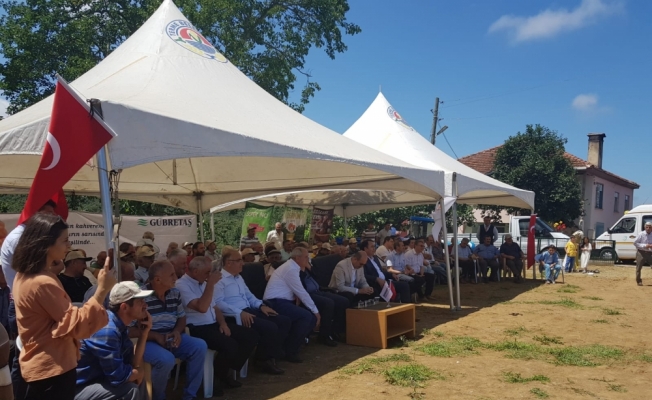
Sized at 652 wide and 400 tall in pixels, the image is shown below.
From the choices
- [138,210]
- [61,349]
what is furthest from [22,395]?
[138,210]

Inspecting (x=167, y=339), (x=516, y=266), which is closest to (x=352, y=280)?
(x=167, y=339)

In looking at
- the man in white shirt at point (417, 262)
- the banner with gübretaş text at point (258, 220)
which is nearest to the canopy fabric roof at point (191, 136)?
the man in white shirt at point (417, 262)

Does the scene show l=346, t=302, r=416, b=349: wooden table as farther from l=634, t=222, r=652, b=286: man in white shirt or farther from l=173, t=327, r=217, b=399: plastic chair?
l=634, t=222, r=652, b=286: man in white shirt

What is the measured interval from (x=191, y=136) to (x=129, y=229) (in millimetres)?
5859

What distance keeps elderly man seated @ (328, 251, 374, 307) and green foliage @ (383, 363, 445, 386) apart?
1724 mm

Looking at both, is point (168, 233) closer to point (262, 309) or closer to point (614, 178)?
point (262, 309)

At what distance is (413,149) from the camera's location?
34.1ft

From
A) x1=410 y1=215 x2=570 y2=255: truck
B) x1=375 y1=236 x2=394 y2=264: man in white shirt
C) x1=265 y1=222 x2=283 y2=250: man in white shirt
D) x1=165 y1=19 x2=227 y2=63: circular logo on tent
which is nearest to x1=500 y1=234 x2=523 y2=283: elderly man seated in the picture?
x1=410 y1=215 x2=570 y2=255: truck

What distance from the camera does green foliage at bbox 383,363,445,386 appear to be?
4.95m

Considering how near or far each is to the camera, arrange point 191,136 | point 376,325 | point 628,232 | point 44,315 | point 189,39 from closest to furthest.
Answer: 1. point 44,315
2. point 191,136
3. point 376,325
4. point 189,39
5. point 628,232

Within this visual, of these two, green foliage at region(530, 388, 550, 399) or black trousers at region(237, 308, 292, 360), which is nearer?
green foliage at region(530, 388, 550, 399)

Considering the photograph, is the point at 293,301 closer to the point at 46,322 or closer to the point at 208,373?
the point at 208,373

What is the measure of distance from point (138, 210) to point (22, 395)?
1458 centimetres

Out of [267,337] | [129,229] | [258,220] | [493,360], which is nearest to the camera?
Result: [267,337]
